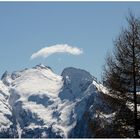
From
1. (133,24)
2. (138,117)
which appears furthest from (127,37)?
(138,117)

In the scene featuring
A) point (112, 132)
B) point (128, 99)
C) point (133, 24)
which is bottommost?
point (112, 132)

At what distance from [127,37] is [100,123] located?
5644 mm

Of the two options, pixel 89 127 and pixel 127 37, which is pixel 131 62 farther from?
pixel 89 127

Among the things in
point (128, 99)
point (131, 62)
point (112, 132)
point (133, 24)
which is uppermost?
point (133, 24)

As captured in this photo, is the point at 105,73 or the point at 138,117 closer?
the point at 138,117

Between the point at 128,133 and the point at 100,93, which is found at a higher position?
the point at 100,93

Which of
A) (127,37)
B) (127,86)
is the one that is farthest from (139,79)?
(127,37)

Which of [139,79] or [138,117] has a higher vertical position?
[139,79]

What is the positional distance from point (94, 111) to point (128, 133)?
3289 mm

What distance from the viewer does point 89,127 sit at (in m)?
31.0

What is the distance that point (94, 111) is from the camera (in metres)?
31.7

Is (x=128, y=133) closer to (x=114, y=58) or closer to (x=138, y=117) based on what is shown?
(x=138, y=117)

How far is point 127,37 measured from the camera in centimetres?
3092

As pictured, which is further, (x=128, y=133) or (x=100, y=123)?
(x=100, y=123)
